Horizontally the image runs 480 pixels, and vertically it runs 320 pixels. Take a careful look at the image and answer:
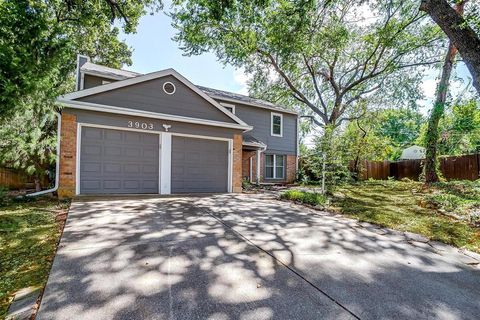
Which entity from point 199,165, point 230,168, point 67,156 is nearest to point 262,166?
point 230,168

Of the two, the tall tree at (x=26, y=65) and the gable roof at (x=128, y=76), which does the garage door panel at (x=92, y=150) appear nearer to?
the tall tree at (x=26, y=65)

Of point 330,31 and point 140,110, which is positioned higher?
point 330,31

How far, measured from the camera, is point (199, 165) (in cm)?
927

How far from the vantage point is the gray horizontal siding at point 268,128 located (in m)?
14.4

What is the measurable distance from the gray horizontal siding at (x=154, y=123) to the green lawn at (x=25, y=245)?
2919 millimetres

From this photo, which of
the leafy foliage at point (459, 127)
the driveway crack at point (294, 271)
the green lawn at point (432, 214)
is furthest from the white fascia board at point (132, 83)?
the leafy foliage at point (459, 127)

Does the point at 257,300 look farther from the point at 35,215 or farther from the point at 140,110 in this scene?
the point at 140,110

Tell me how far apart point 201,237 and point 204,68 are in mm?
14323

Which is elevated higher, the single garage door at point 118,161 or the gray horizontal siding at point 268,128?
the gray horizontal siding at point 268,128

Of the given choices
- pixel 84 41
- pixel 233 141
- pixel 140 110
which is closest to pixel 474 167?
pixel 233 141

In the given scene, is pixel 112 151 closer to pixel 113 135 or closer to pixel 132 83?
pixel 113 135

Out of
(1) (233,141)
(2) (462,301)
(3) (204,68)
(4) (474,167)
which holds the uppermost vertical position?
(3) (204,68)

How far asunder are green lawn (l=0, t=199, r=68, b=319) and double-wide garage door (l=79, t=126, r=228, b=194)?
184 centimetres

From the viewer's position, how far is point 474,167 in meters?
12.3
